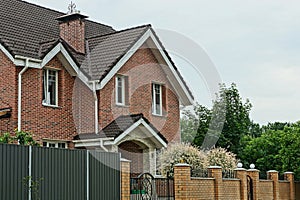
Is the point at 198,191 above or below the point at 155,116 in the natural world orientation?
below

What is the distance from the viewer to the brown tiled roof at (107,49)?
25.2m

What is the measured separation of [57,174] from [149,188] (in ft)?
11.8

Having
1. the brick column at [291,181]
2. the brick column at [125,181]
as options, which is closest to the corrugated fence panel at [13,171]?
the brick column at [125,181]

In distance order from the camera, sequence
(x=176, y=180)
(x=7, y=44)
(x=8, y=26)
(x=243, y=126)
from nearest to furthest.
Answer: (x=176, y=180) → (x=7, y=44) → (x=8, y=26) → (x=243, y=126)

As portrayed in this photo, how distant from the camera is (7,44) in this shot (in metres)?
22.5

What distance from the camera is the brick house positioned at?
22734mm

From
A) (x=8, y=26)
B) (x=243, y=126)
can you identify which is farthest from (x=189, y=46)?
(x=243, y=126)

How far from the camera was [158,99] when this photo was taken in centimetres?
2886

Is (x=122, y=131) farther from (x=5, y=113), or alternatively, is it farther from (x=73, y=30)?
(x=73, y=30)

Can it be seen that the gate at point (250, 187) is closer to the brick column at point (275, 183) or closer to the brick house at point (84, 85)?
the brick column at point (275, 183)

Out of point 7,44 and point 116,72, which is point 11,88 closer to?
point 7,44

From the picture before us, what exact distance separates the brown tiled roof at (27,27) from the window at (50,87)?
114 centimetres

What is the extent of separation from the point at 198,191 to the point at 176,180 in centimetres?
123

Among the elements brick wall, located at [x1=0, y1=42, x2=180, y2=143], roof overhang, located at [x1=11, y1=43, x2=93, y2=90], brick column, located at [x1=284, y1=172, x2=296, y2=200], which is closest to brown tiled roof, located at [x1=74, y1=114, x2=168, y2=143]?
brick wall, located at [x1=0, y1=42, x2=180, y2=143]
